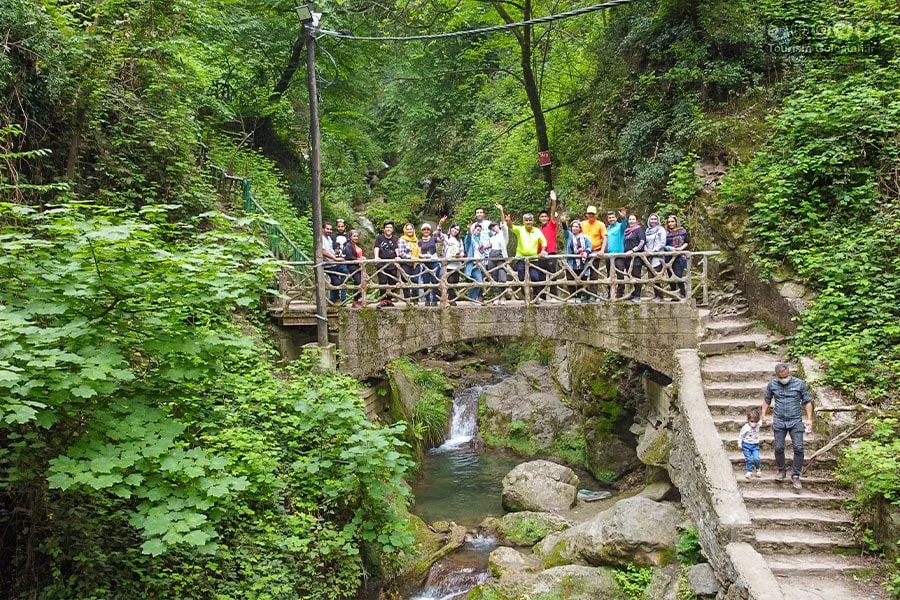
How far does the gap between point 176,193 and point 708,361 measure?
32.5ft

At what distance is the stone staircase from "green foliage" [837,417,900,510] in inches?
15.4

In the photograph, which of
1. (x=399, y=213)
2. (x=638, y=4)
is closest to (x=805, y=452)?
(x=638, y=4)

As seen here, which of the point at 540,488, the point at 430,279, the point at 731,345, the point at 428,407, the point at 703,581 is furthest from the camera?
the point at 428,407

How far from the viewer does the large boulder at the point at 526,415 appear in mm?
15672

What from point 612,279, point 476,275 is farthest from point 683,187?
point 476,275

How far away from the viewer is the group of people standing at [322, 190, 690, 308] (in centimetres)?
1069

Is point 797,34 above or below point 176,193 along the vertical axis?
above

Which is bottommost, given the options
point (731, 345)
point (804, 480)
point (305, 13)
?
point (804, 480)

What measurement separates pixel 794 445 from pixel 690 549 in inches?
79.4

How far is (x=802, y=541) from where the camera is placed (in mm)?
6816

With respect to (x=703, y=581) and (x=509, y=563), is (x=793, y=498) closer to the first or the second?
(x=703, y=581)

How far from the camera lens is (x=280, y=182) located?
709 inches

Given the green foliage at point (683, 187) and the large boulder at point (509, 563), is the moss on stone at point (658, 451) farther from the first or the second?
the green foliage at point (683, 187)

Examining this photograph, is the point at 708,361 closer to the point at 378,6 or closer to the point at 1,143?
the point at 1,143
